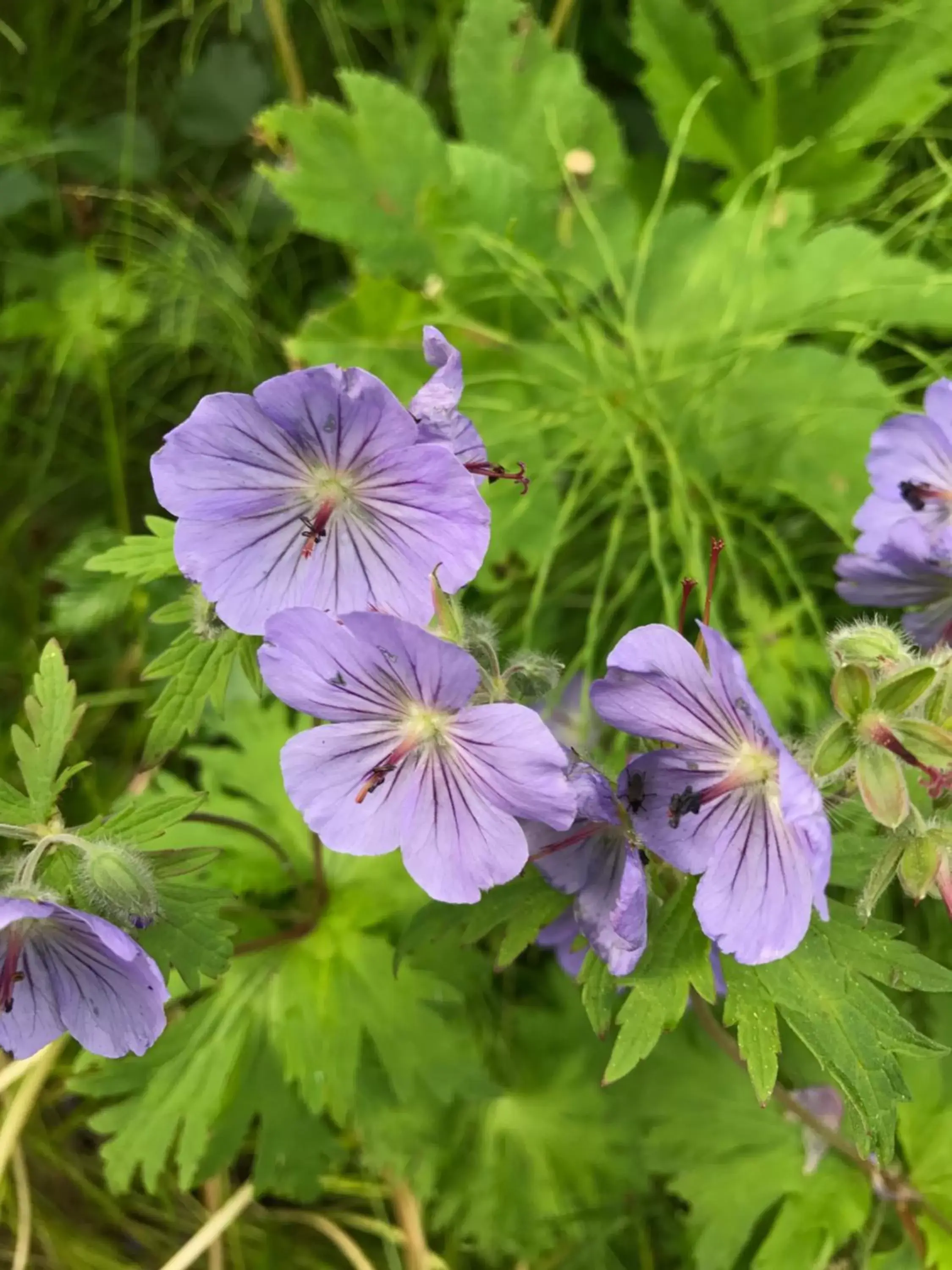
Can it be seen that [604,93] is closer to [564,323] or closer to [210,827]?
[564,323]

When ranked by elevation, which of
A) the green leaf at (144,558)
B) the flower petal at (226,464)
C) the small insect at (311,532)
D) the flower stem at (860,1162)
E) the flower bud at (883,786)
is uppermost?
the flower petal at (226,464)

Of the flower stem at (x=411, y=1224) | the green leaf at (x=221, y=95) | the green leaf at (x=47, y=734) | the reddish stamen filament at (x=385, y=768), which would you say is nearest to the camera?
the reddish stamen filament at (x=385, y=768)

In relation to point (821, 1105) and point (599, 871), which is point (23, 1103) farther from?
point (821, 1105)

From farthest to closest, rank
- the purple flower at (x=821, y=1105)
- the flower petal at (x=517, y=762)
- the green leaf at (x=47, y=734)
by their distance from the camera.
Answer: the purple flower at (x=821, y=1105) → the green leaf at (x=47, y=734) → the flower petal at (x=517, y=762)

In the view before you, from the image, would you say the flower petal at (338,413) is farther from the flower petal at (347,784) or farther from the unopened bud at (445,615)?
the flower petal at (347,784)

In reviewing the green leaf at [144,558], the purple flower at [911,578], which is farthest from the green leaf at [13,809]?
the purple flower at [911,578]

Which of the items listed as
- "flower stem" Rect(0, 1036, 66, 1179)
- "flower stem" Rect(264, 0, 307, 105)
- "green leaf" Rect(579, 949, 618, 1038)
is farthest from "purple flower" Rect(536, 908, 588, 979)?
"flower stem" Rect(264, 0, 307, 105)

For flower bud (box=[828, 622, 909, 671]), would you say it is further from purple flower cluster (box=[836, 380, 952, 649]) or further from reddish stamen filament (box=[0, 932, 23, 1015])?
reddish stamen filament (box=[0, 932, 23, 1015])
